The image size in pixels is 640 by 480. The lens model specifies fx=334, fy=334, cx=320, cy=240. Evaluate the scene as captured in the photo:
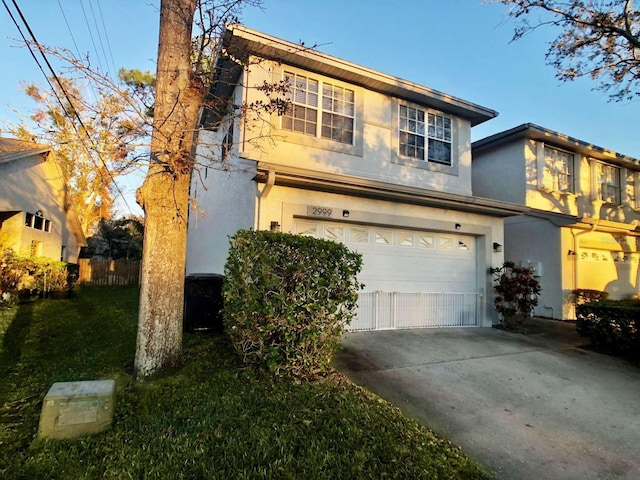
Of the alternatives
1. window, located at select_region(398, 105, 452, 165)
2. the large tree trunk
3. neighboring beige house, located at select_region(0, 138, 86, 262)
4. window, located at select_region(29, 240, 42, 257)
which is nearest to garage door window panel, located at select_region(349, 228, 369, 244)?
window, located at select_region(398, 105, 452, 165)

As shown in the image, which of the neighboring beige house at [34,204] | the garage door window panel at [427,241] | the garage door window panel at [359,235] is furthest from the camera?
the neighboring beige house at [34,204]

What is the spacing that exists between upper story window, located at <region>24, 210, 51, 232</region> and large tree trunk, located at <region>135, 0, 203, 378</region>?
1204 centimetres

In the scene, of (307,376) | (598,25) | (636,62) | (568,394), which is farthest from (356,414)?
(636,62)

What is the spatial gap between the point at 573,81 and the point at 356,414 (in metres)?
12.9

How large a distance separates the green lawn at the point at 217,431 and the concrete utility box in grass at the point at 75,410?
0.32ft

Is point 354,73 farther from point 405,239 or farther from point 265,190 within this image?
point 405,239

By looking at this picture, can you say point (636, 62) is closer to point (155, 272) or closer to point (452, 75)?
point (452, 75)

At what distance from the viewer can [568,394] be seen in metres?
4.61

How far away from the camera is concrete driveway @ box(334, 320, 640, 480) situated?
3078mm

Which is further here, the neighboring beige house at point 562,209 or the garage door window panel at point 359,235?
the neighboring beige house at point 562,209

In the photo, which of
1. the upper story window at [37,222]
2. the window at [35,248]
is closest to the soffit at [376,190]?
the window at [35,248]

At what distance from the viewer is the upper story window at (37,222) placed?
42.2ft

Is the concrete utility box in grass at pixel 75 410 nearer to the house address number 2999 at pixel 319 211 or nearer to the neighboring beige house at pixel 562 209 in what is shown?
the house address number 2999 at pixel 319 211

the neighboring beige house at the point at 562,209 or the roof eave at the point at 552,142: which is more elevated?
the roof eave at the point at 552,142
